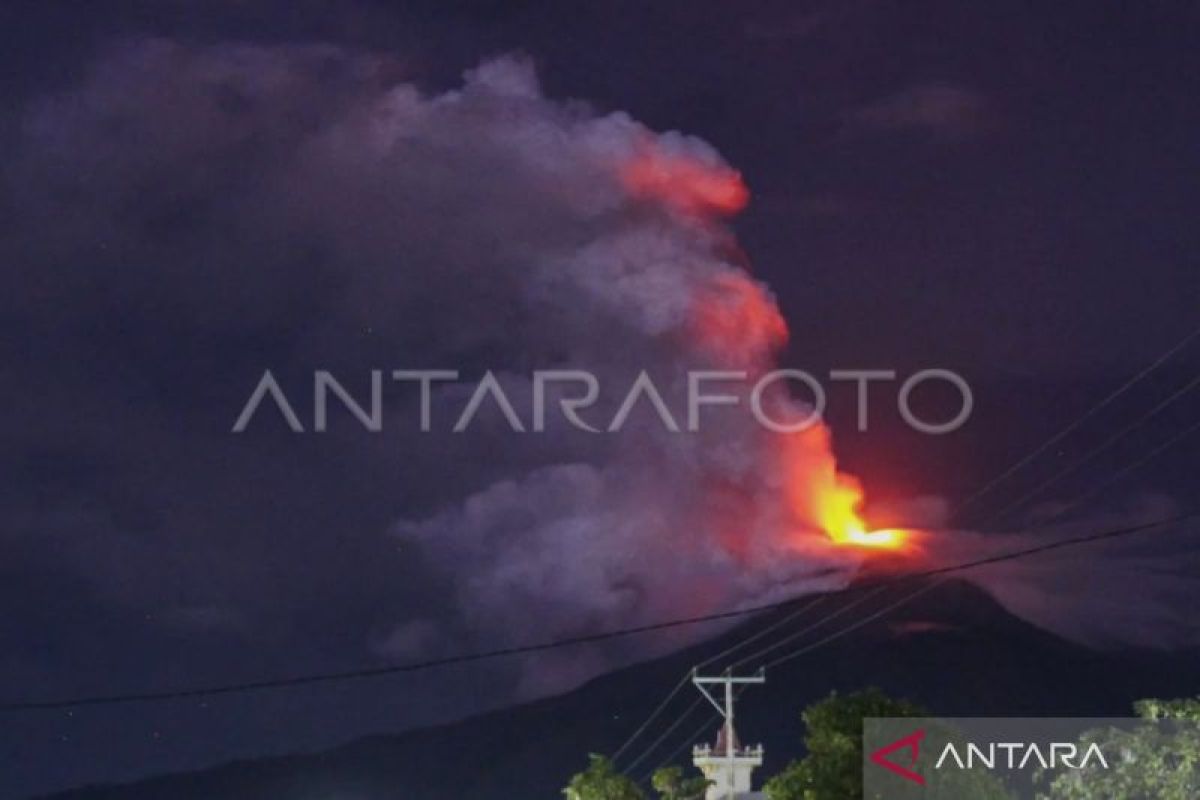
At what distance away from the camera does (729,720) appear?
81875 mm

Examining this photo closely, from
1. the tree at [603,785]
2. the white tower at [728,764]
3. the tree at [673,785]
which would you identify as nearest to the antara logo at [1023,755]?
the tree at [603,785]

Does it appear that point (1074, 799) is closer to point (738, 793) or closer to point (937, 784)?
point (937, 784)

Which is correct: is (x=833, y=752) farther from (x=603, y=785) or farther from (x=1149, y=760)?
(x=603, y=785)

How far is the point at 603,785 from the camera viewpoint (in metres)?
72.7

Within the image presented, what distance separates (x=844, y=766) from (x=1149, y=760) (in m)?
7.54

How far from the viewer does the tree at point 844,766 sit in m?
42.7

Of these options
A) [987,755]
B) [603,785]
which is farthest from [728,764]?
[987,755]

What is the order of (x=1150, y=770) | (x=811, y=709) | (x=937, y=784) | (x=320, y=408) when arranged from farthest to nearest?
1. (x=320, y=408)
2. (x=811, y=709)
3. (x=937, y=784)
4. (x=1150, y=770)

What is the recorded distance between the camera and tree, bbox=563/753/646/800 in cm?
7225

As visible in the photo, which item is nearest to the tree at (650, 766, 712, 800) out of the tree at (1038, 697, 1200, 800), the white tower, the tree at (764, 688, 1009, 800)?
the white tower

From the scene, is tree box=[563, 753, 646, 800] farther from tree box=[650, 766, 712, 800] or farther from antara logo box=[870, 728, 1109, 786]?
antara logo box=[870, 728, 1109, 786]

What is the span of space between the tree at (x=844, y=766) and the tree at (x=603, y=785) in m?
25.5

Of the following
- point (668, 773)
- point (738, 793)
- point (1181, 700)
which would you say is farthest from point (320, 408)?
point (1181, 700)

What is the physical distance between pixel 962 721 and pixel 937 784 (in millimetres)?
2866
